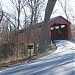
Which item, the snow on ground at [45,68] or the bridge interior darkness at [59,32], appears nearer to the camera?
the snow on ground at [45,68]

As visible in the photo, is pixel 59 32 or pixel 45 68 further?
pixel 59 32

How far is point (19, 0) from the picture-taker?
74.0ft

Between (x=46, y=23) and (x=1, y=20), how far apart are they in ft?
13.8

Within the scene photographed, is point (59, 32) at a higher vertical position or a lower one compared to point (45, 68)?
higher

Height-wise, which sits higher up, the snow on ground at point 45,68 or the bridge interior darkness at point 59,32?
the bridge interior darkness at point 59,32

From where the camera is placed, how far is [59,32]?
4562 cm

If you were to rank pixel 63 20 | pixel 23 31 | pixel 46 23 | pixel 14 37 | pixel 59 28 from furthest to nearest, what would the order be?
pixel 59 28 → pixel 63 20 → pixel 46 23 → pixel 23 31 → pixel 14 37

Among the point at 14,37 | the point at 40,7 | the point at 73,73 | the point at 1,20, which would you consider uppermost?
the point at 40,7

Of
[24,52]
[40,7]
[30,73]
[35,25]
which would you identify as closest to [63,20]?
[40,7]

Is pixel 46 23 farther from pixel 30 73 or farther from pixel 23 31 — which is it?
pixel 30 73

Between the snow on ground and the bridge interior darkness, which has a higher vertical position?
the bridge interior darkness

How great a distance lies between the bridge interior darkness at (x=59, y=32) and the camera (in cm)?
4406

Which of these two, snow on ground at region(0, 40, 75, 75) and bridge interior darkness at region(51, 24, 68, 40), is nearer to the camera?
snow on ground at region(0, 40, 75, 75)

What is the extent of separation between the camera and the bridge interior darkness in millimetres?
44059
